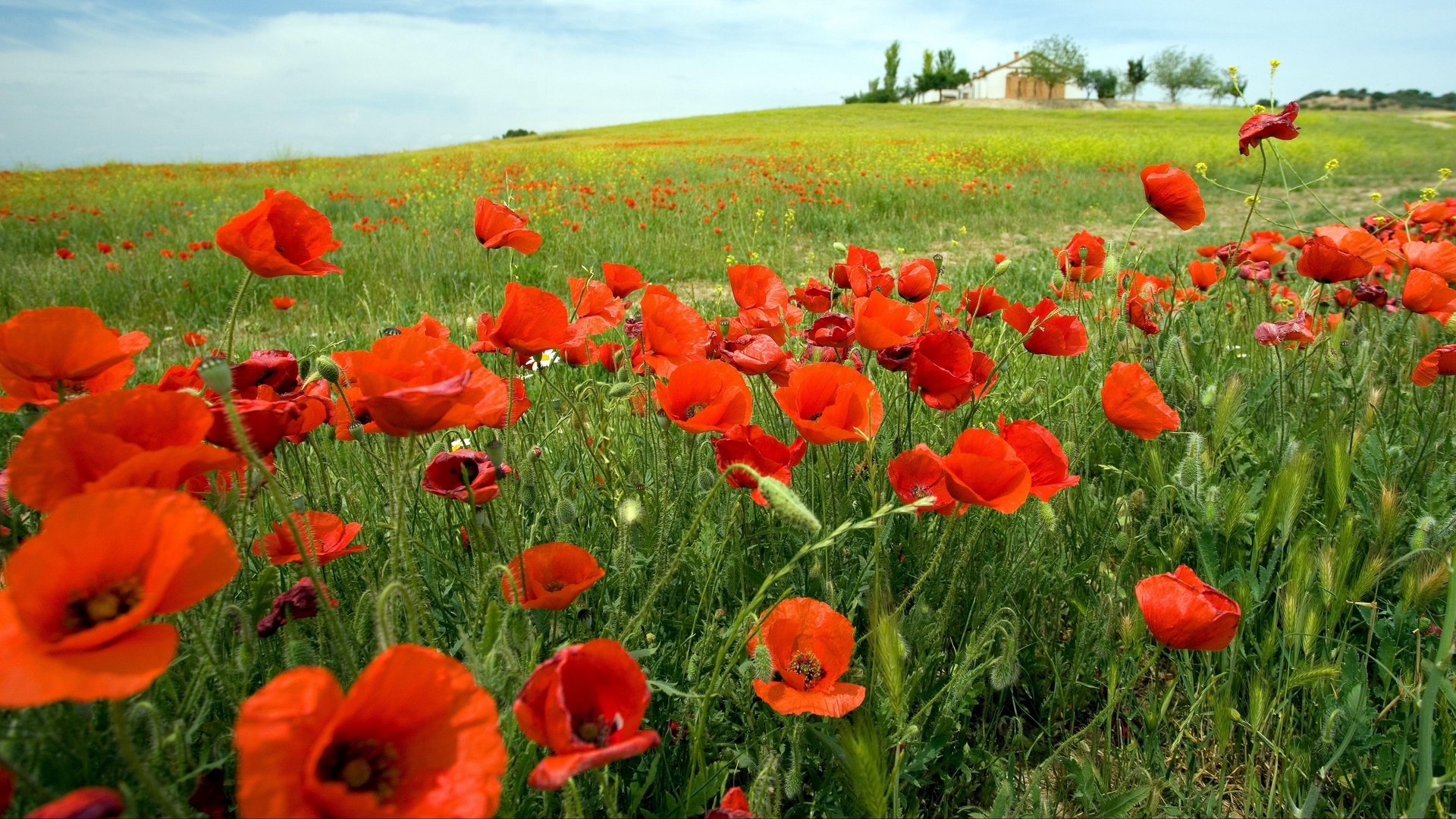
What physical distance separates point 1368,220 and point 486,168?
14042mm

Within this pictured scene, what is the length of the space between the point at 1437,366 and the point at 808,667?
191 centimetres

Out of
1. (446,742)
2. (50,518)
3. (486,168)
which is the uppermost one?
(486,168)

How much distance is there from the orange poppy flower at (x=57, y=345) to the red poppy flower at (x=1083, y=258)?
233 centimetres

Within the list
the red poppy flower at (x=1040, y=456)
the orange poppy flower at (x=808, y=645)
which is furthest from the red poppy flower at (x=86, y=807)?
the red poppy flower at (x=1040, y=456)

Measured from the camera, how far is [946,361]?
1.56 metres

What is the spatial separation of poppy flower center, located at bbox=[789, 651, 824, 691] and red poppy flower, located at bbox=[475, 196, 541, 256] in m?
1.13

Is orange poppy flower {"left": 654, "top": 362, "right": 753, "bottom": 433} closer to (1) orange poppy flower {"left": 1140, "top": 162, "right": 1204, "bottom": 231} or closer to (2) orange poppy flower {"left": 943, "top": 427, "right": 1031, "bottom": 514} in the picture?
(2) orange poppy flower {"left": 943, "top": 427, "right": 1031, "bottom": 514}

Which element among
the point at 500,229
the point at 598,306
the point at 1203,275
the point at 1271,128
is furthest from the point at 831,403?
the point at 1203,275

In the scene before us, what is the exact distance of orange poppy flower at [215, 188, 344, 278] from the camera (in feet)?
4.11

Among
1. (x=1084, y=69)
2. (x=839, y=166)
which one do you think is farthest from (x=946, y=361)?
(x=1084, y=69)

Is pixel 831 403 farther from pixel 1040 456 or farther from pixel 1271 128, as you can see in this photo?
pixel 1271 128

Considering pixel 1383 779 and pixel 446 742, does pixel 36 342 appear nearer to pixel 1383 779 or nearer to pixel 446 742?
pixel 446 742

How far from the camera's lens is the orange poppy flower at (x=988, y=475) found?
1177mm

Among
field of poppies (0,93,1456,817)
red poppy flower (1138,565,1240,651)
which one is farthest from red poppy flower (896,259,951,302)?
red poppy flower (1138,565,1240,651)
